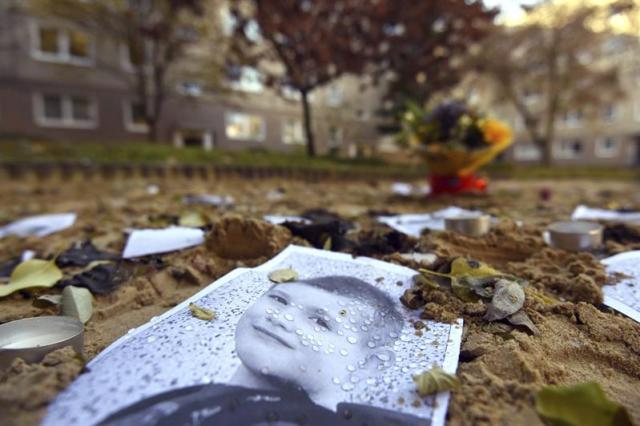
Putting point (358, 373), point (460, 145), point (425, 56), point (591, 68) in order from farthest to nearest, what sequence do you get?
point (591, 68) < point (425, 56) < point (460, 145) < point (358, 373)

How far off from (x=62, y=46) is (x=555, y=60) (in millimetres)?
14895

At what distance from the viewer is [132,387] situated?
0.57m

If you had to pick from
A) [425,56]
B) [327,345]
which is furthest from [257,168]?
[425,56]

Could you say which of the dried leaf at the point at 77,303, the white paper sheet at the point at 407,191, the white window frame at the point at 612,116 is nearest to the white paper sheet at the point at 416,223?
the dried leaf at the point at 77,303

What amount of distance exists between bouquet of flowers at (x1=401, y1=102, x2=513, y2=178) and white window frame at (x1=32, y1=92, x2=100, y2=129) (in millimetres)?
11605

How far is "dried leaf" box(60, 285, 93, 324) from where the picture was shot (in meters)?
0.91

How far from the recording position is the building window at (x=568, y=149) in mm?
20703

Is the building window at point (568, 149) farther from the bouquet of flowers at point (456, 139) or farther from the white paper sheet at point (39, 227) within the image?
the white paper sheet at point (39, 227)

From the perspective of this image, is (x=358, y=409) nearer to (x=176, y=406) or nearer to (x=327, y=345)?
(x=327, y=345)

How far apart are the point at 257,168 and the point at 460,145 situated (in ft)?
8.08

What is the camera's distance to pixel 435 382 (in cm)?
60

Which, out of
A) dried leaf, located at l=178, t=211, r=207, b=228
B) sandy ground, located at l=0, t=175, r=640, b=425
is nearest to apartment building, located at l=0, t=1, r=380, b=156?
dried leaf, located at l=178, t=211, r=207, b=228

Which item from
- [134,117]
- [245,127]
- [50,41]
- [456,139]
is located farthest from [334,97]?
[456,139]

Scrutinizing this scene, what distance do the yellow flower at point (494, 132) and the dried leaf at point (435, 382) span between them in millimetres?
3201
